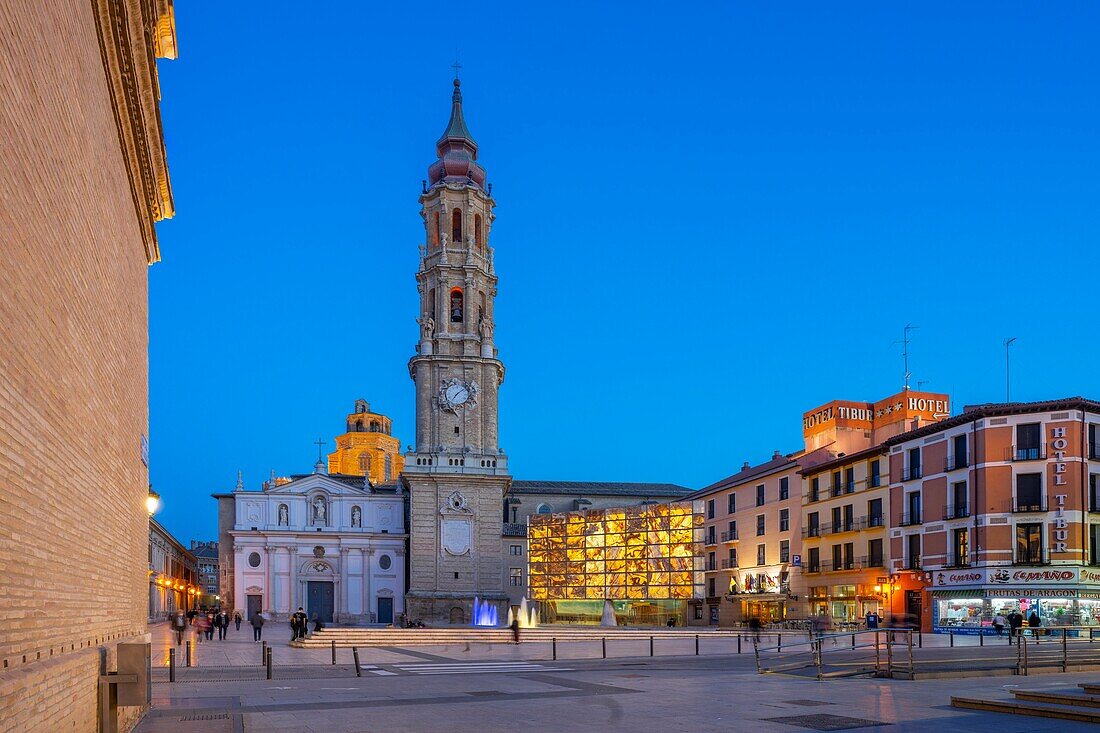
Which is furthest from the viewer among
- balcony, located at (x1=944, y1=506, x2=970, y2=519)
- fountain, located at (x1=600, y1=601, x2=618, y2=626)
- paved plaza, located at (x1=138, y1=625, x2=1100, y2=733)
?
fountain, located at (x1=600, y1=601, x2=618, y2=626)

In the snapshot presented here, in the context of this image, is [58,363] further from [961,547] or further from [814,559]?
[814,559]

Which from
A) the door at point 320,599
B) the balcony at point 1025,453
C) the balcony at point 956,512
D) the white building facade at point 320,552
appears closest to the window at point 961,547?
the balcony at point 956,512

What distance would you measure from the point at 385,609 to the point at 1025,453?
5070cm

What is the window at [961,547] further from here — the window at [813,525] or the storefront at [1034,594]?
the window at [813,525]

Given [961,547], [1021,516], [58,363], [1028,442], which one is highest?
[58,363]

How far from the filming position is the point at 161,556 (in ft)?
292

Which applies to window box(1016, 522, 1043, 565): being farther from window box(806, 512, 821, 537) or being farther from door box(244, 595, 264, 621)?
door box(244, 595, 264, 621)

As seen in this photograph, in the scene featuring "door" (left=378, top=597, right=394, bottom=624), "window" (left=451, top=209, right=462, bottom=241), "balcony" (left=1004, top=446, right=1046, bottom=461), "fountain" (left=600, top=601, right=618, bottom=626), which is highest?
"window" (left=451, top=209, right=462, bottom=241)

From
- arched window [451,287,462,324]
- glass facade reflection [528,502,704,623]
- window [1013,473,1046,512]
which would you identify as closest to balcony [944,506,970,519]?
window [1013,473,1046,512]

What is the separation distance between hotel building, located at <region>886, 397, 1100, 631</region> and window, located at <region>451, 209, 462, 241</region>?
44.6 m

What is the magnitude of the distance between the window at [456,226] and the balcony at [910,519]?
43106 mm

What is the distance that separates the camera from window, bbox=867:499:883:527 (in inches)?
2189

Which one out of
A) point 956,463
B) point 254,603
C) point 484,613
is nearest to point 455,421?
point 484,613

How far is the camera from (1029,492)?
4688 cm
